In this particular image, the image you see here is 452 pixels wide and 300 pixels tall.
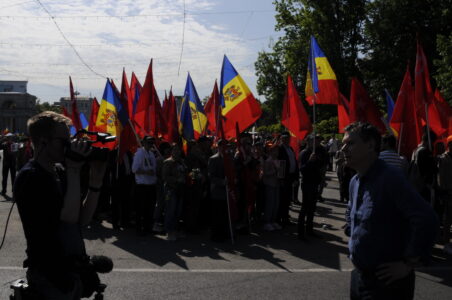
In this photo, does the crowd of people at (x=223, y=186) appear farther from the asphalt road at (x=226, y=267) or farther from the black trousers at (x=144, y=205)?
the asphalt road at (x=226, y=267)

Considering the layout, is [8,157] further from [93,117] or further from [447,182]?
[447,182]

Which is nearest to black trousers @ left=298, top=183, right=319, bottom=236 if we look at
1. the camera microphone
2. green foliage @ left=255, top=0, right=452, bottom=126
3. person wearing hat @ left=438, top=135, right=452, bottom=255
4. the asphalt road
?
the asphalt road

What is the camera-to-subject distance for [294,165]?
35.5 feet

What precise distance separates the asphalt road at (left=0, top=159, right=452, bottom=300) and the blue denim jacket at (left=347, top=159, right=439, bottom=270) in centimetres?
273

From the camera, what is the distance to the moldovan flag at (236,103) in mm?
10359

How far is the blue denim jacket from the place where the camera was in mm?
→ 2629

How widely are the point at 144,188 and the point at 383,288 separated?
6.87 metres

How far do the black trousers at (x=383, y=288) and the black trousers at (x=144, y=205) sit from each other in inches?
260

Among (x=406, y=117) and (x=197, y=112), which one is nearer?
(x=406, y=117)

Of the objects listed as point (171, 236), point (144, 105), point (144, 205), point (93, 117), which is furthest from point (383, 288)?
point (93, 117)

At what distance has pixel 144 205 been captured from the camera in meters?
9.10

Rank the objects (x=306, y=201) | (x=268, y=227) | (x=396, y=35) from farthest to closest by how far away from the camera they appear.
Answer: (x=396, y=35) → (x=268, y=227) → (x=306, y=201)

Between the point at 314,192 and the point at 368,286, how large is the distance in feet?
19.2

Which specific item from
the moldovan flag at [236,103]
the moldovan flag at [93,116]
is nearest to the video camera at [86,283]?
the moldovan flag at [236,103]
